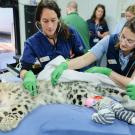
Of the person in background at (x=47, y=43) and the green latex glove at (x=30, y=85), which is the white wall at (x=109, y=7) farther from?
the green latex glove at (x=30, y=85)

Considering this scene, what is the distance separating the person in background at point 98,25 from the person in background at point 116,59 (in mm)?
2363

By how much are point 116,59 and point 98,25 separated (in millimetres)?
2678

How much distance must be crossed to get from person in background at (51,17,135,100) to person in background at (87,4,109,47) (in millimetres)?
2363

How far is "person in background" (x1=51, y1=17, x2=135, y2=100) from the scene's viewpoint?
66.3 inches

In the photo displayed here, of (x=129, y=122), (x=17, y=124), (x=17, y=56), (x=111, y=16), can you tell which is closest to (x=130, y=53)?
(x=129, y=122)

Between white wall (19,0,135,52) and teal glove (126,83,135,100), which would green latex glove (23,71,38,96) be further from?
white wall (19,0,135,52)

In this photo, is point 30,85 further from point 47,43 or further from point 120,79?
point 120,79

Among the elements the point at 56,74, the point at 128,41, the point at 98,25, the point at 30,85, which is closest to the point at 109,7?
the point at 98,25

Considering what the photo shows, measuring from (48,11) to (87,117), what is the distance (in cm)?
79

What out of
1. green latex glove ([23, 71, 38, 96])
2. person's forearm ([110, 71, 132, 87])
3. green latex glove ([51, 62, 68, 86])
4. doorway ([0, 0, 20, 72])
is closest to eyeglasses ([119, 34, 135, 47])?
person's forearm ([110, 71, 132, 87])

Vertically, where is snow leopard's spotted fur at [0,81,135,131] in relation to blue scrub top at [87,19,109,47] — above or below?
below

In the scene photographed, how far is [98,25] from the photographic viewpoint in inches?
177

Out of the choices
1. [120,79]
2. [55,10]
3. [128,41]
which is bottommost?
[120,79]

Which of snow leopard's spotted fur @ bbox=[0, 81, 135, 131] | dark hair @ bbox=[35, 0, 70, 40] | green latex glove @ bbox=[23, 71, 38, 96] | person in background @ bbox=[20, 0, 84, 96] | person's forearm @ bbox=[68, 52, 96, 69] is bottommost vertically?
snow leopard's spotted fur @ bbox=[0, 81, 135, 131]
